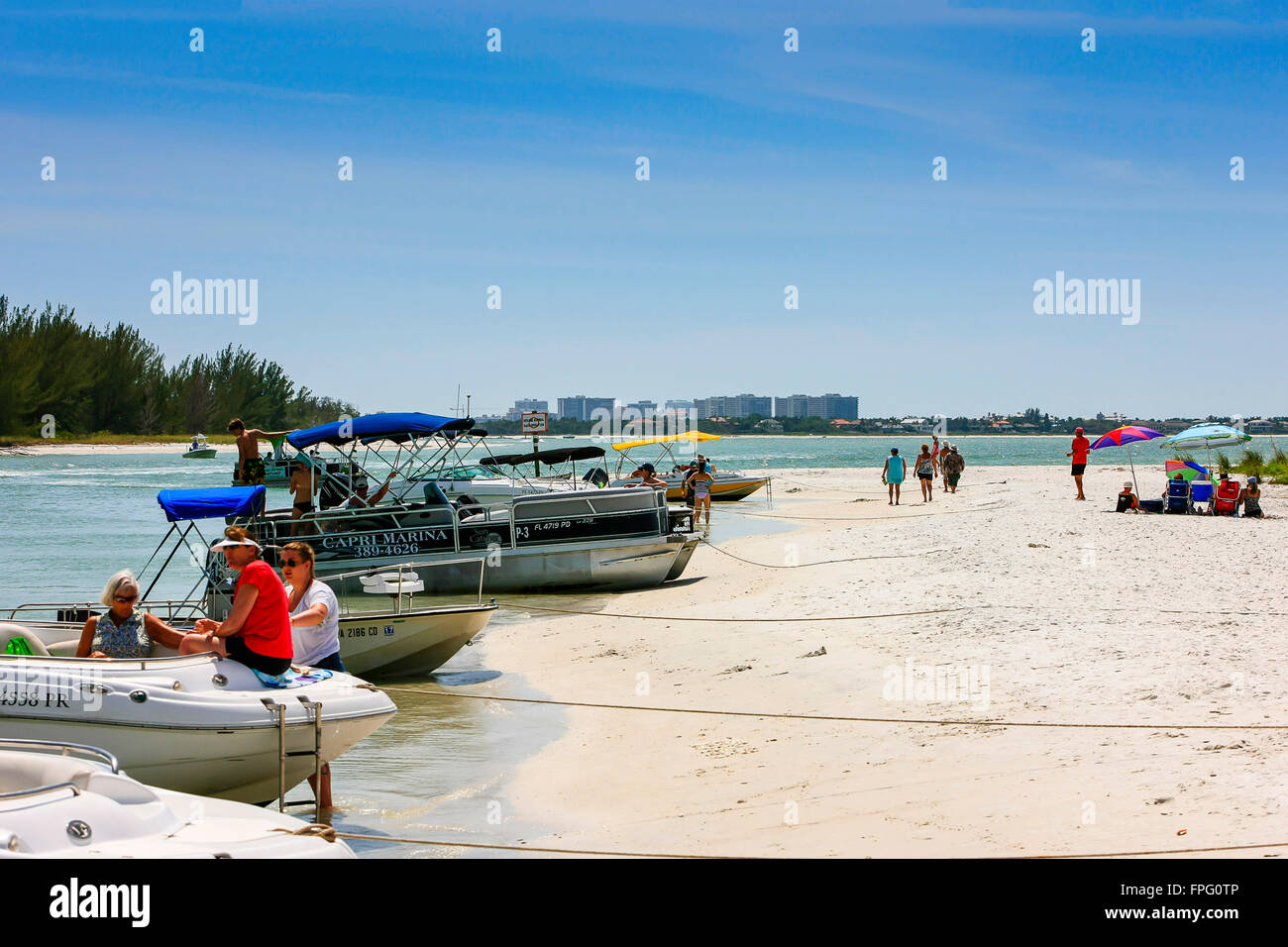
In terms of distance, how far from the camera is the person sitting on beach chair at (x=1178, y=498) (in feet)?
73.7

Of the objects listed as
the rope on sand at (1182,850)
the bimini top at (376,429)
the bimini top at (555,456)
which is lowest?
the rope on sand at (1182,850)

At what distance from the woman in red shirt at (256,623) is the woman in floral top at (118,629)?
78cm

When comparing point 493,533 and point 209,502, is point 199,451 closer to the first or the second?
point 493,533

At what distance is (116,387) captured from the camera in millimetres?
115500

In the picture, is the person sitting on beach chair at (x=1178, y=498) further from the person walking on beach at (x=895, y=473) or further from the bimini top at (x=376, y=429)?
the bimini top at (x=376, y=429)

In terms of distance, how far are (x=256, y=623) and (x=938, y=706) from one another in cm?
545

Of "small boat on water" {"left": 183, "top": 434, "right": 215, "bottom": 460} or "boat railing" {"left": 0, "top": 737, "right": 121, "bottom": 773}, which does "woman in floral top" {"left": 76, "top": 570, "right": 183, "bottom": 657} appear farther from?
"small boat on water" {"left": 183, "top": 434, "right": 215, "bottom": 460}

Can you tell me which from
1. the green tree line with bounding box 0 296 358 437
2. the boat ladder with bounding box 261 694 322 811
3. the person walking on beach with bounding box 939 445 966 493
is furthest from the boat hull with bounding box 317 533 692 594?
the green tree line with bounding box 0 296 358 437

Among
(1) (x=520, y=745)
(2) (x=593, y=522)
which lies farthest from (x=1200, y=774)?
(2) (x=593, y=522)

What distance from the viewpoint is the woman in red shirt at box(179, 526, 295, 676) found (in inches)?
293

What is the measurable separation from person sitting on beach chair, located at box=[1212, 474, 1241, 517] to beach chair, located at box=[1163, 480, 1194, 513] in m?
0.46

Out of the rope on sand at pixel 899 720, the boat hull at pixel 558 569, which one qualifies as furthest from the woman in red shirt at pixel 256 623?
the boat hull at pixel 558 569
